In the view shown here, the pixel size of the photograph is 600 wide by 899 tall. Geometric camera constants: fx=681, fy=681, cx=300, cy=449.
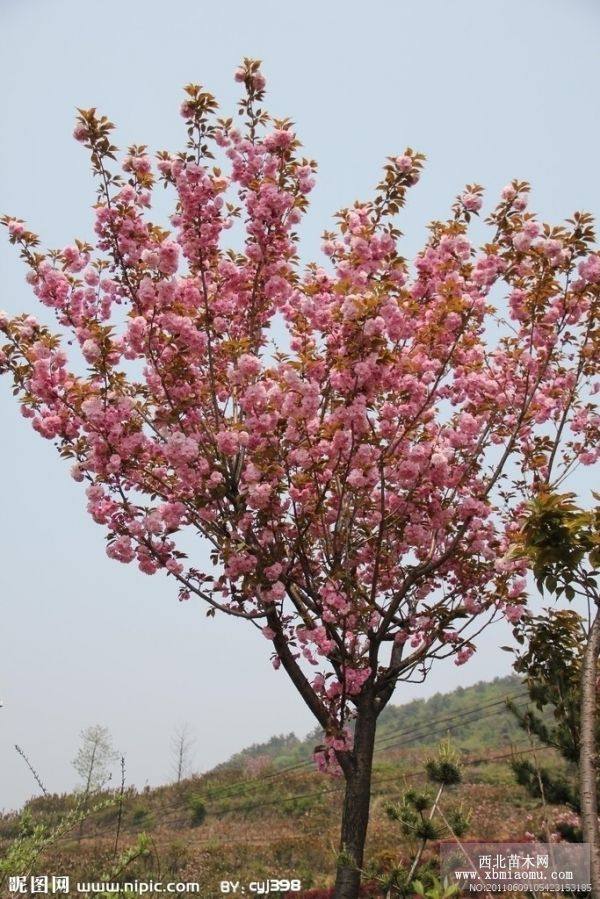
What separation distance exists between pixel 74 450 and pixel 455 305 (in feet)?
11.0

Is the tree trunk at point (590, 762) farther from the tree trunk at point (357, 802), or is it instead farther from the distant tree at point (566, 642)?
the tree trunk at point (357, 802)

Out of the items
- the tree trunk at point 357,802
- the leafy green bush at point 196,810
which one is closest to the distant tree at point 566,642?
the tree trunk at point 357,802

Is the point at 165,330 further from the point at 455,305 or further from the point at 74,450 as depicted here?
the point at 455,305

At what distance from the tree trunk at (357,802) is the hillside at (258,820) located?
6.89 feet

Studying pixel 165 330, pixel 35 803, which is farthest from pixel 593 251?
pixel 35 803

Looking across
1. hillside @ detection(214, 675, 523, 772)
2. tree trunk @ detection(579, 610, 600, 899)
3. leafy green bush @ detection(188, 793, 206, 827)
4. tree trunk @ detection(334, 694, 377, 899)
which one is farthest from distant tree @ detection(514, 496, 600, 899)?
hillside @ detection(214, 675, 523, 772)

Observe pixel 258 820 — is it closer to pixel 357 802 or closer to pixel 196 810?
pixel 196 810

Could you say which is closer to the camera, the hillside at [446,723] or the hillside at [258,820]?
the hillside at [258,820]

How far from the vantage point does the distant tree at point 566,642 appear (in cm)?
392

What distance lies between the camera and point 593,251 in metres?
6.00

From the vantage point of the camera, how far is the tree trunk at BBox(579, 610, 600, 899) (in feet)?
14.3

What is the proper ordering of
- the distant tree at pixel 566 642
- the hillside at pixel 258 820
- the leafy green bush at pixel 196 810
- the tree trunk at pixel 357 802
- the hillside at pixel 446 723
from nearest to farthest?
the distant tree at pixel 566 642
the tree trunk at pixel 357 802
the hillside at pixel 258 820
the leafy green bush at pixel 196 810
the hillside at pixel 446 723

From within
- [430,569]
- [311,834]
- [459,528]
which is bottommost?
[311,834]

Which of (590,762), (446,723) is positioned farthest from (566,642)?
→ (446,723)
